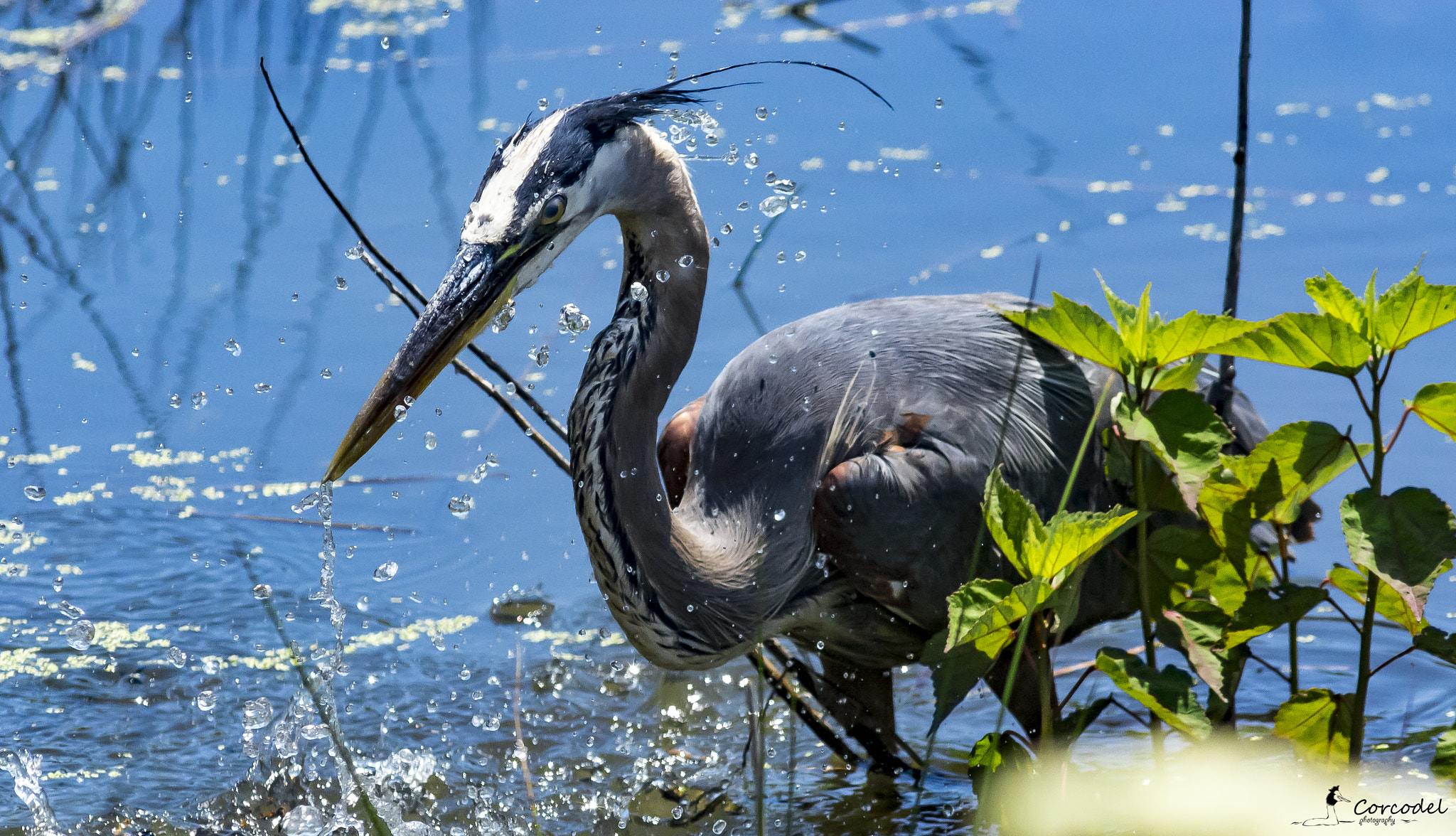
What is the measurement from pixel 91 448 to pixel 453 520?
107cm

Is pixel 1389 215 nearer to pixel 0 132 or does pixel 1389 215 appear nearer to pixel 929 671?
pixel 929 671

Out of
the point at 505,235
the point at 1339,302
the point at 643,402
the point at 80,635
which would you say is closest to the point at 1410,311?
the point at 1339,302

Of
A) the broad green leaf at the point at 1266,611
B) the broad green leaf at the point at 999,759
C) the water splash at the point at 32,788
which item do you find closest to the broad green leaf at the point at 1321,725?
the broad green leaf at the point at 1266,611

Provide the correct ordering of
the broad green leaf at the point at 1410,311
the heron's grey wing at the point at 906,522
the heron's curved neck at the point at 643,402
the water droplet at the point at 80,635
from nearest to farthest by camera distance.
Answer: the broad green leaf at the point at 1410,311 → the heron's curved neck at the point at 643,402 → the heron's grey wing at the point at 906,522 → the water droplet at the point at 80,635

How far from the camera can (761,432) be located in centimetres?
276

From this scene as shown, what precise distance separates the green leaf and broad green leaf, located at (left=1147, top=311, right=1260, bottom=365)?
0.07m

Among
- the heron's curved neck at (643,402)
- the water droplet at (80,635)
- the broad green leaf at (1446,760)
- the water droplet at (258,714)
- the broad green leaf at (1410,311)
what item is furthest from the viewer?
the water droplet at (80,635)

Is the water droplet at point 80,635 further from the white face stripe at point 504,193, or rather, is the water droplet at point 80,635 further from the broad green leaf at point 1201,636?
the broad green leaf at point 1201,636

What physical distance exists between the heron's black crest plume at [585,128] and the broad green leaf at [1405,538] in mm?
958

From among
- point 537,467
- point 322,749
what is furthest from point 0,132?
point 322,749

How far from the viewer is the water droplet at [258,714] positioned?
2.74 metres

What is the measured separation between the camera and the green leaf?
210 centimetres

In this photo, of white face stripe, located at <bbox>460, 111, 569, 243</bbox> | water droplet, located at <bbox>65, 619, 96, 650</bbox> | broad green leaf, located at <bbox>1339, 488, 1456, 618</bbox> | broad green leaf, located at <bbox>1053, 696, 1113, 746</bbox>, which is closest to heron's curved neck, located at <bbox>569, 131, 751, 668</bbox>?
white face stripe, located at <bbox>460, 111, 569, 243</bbox>

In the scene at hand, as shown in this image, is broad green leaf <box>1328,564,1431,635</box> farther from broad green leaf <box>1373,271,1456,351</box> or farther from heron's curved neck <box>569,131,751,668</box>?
heron's curved neck <box>569,131,751,668</box>
